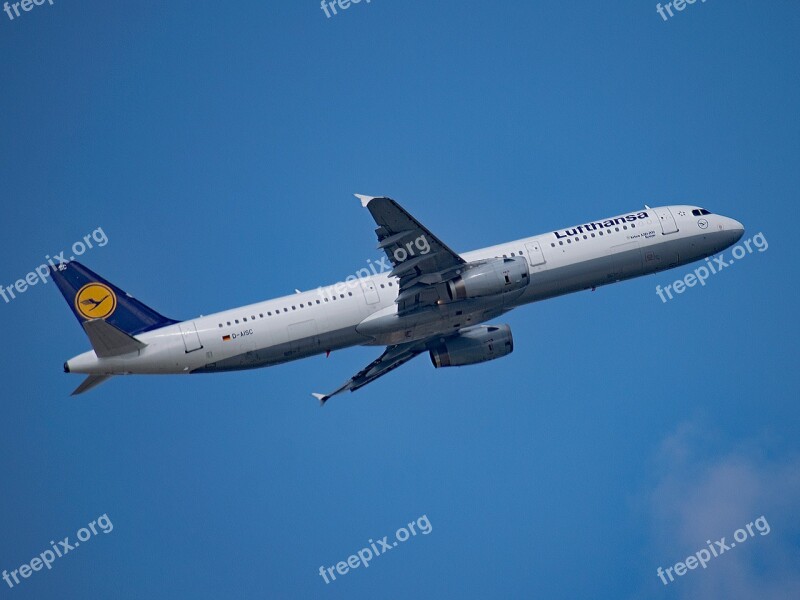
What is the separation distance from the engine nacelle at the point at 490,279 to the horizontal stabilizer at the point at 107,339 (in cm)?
1670

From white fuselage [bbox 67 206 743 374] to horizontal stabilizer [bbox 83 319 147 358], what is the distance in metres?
0.39

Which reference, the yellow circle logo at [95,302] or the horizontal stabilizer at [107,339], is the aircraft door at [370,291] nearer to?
the horizontal stabilizer at [107,339]

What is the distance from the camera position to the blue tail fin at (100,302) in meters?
53.7

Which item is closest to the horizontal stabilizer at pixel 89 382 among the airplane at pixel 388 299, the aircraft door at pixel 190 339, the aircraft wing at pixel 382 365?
the airplane at pixel 388 299

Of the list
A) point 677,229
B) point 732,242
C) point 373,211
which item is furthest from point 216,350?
point 732,242

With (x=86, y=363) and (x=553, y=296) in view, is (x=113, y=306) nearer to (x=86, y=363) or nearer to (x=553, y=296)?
(x=86, y=363)

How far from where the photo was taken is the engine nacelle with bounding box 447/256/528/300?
5191cm

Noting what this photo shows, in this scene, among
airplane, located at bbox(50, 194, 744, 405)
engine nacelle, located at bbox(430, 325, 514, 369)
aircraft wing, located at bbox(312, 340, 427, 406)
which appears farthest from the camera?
aircraft wing, located at bbox(312, 340, 427, 406)

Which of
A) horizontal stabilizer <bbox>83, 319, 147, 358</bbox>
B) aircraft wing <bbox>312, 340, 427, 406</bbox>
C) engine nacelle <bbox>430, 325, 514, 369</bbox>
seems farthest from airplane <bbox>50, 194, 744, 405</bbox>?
aircraft wing <bbox>312, 340, 427, 406</bbox>

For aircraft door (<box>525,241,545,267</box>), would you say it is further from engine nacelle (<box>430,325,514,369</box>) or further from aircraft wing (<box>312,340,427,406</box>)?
aircraft wing (<box>312,340,427,406</box>)

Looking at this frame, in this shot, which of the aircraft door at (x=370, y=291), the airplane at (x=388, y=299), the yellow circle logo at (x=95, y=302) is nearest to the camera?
the airplane at (x=388, y=299)

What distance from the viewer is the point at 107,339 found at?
168 ft

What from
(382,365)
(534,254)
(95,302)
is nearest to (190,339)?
(95,302)

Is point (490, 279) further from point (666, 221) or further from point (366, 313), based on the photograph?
point (666, 221)
